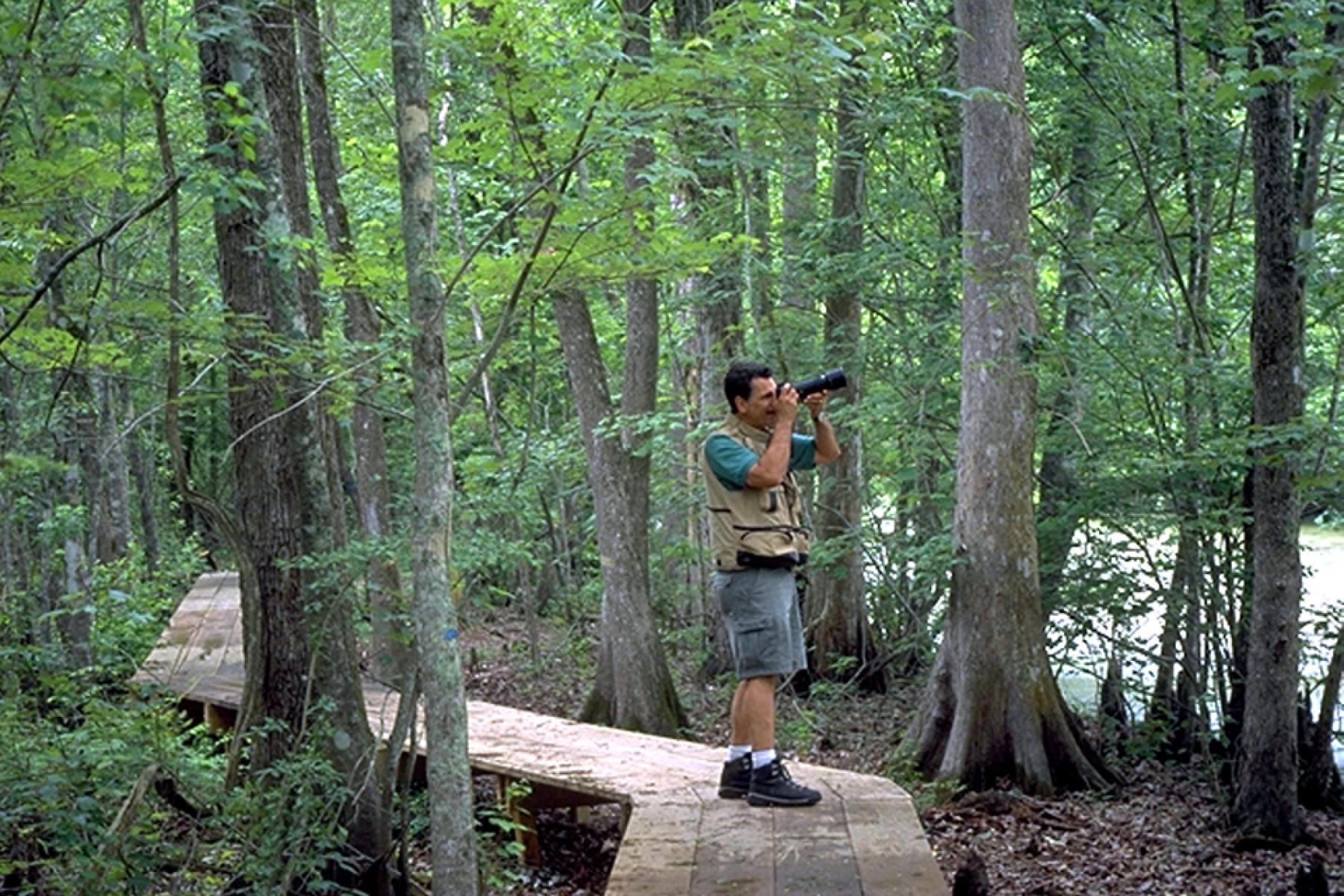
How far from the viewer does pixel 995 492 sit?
988 cm

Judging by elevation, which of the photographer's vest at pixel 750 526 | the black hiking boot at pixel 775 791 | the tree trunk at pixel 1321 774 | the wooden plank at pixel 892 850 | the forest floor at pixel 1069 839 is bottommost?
the forest floor at pixel 1069 839

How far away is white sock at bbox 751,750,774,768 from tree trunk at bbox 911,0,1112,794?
11.9 feet

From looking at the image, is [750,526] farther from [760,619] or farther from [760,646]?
[760,646]

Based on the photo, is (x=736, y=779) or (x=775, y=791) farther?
(x=736, y=779)

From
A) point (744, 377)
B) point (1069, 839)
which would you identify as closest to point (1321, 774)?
point (1069, 839)

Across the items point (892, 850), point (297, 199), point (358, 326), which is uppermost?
point (297, 199)

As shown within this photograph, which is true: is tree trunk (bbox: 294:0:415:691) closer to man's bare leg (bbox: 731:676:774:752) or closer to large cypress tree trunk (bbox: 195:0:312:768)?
large cypress tree trunk (bbox: 195:0:312:768)

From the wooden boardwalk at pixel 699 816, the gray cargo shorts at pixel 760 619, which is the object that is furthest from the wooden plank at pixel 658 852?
the gray cargo shorts at pixel 760 619

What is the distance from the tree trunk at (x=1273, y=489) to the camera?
785 centimetres

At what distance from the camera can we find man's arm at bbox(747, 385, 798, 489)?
18.6 feet

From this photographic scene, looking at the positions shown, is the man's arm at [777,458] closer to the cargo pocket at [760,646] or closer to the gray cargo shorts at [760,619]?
the gray cargo shorts at [760,619]

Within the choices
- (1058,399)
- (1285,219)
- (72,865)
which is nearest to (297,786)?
(72,865)

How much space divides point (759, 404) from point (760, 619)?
88 cm

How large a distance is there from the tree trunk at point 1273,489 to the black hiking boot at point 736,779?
10.8 ft
